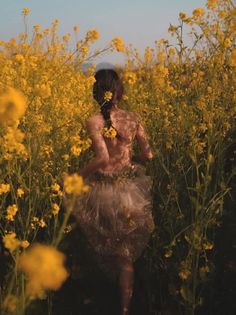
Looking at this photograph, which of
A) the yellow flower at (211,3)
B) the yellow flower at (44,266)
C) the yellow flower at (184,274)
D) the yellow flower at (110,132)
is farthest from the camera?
the yellow flower at (211,3)

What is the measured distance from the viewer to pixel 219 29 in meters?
3.40

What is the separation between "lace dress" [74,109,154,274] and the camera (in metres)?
2.41

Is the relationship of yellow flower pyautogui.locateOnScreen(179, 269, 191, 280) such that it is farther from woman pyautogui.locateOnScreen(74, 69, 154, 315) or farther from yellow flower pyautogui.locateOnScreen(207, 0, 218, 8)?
yellow flower pyautogui.locateOnScreen(207, 0, 218, 8)

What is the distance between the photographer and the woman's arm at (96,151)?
234cm

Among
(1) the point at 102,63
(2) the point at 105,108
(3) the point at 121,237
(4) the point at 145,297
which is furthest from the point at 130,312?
(1) the point at 102,63

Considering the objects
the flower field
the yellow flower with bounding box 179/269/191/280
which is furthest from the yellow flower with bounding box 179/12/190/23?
the yellow flower with bounding box 179/269/191/280

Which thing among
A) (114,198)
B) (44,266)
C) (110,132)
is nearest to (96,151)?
(110,132)

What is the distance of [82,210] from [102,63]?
758mm

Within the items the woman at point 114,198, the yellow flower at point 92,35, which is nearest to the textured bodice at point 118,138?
the woman at point 114,198

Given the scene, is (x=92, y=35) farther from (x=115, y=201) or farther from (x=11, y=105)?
(x=11, y=105)

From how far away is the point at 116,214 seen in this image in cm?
241

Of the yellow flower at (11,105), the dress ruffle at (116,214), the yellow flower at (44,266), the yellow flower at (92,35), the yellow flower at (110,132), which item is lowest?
the dress ruffle at (116,214)

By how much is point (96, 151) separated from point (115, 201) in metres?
0.27

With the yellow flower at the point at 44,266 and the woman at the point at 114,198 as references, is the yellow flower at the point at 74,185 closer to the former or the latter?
the yellow flower at the point at 44,266
